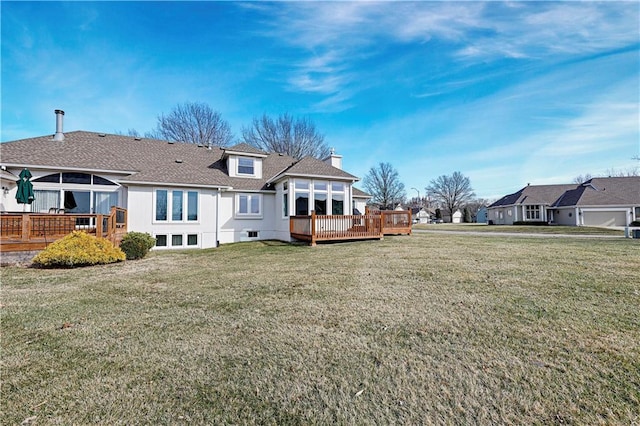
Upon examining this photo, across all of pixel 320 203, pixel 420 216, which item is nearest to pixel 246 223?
pixel 320 203

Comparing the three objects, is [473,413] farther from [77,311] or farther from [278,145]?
[278,145]

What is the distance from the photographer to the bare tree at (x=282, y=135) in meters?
31.2

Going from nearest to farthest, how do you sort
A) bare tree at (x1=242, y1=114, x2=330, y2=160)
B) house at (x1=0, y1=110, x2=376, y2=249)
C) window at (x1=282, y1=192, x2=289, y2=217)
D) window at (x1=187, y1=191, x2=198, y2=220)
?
1. house at (x1=0, y1=110, x2=376, y2=249)
2. window at (x1=187, y1=191, x2=198, y2=220)
3. window at (x1=282, y1=192, x2=289, y2=217)
4. bare tree at (x1=242, y1=114, x2=330, y2=160)

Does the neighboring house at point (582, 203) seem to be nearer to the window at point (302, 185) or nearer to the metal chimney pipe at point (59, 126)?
the window at point (302, 185)

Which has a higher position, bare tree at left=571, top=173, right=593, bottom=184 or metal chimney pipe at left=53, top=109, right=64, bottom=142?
bare tree at left=571, top=173, right=593, bottom=184

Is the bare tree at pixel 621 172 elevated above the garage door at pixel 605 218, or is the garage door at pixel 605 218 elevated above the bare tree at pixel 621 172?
the bare tree at pixel 621 172

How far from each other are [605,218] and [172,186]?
40.6 metres

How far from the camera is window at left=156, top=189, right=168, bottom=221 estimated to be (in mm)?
12734

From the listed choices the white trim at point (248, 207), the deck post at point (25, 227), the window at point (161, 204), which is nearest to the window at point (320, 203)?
the white trim at point (248, 207)

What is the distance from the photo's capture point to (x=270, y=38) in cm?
1269

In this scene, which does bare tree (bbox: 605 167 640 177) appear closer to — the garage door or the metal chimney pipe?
the garage door

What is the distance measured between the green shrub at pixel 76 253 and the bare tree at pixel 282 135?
23963 mm

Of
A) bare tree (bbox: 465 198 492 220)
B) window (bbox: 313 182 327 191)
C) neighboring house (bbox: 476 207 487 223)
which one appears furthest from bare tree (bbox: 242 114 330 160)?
neighboring house (bbox: 476 207 487 223)

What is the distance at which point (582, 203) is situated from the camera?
29.1m
